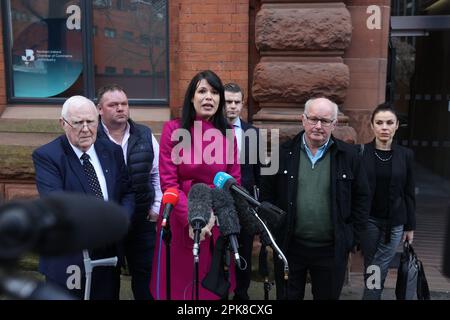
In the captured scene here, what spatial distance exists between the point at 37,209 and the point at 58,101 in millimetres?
4966

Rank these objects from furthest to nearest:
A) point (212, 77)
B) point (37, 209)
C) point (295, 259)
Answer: point (295, 259) < point (212, 77) < point (37, 209)

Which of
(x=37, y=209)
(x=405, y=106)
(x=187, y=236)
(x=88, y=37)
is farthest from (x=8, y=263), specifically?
(x=405, y=106)

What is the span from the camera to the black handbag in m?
3.62

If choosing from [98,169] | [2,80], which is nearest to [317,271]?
[98,169]

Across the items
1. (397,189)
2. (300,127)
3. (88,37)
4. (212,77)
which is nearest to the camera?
(212,77)

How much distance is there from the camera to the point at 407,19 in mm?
7527

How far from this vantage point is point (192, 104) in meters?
3.01

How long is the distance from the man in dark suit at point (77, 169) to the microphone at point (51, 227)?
6.16ft

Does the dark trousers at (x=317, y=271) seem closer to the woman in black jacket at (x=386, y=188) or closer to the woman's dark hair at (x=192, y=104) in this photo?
the woman in black jacket at (x=386, y=188)

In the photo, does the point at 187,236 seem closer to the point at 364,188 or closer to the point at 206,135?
the point at 206,135

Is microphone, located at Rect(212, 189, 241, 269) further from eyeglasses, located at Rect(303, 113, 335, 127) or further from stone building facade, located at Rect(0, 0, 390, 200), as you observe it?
stone building facade, located at Rect(0, 0, 390, 200)

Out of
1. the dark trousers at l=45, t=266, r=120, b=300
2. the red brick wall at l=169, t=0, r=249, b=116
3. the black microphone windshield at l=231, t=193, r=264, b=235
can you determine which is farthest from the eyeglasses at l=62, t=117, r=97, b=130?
the red brick wall at l=169, t=0, r=249, b=116

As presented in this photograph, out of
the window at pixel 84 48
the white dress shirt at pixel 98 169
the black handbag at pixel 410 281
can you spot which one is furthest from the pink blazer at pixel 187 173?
the window at pixel 84 48

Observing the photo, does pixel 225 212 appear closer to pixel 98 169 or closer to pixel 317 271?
pixel 98 169
